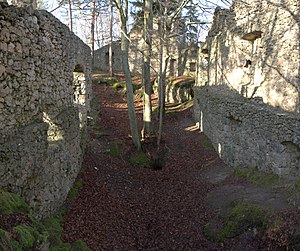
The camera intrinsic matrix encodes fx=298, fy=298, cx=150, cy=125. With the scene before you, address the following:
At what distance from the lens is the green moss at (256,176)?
25.6 ft

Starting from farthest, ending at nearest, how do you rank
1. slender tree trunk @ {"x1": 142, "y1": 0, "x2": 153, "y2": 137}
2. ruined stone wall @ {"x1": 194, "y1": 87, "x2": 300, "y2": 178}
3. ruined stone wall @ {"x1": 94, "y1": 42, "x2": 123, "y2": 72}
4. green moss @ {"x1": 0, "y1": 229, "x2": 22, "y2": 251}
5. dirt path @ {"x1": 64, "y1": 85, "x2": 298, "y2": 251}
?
1. ruined stone wall @ {"x1": 94, "y1": 42, "x2": 123, "y2": 72}
2. slender tree trunk @ {"x1": 142, "y1": 0, "x2": 153, "y2": 137}
3. ruined stone wall @ {"x1": 194, "y1": 87, "x2": 300, "y2": 178}
4. dirt path @ {"x1": 64, "y1": 85, "x2": 298, "y2": 251}
5. green moss @ {"x1": 0, "y1": 229, "x2": 22, "y2": 251}

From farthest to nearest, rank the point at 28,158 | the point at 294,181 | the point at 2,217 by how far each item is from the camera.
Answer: the point at 294,181 → the point at 28,158 → the point at 2,217

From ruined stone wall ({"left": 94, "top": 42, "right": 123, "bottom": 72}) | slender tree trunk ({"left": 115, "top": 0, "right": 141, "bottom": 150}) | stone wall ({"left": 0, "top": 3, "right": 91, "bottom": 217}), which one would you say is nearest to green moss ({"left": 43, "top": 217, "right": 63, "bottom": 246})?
stone wall ({"left": 0, "top": 3, "right": 91, "bottom": 217})

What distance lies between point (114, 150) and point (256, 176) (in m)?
5.03

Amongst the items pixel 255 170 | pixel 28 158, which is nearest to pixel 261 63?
pixel 255 170

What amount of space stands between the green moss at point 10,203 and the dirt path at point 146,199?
1663 millimetres

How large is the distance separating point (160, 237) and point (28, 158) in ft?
11.8

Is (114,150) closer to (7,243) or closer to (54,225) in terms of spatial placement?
(54,225)

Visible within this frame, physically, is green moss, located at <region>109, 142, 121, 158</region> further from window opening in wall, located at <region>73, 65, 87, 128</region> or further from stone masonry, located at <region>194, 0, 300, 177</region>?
stone masonry, located at <region>194, 0, 300, 177</region>

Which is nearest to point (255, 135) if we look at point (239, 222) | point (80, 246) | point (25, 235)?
point (239, 222)

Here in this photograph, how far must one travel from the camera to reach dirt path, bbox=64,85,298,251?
603cm

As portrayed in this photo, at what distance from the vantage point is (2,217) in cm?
325

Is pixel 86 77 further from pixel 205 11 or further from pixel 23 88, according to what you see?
pixel 23 88

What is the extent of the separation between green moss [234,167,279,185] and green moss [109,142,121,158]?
4185 millimetres
